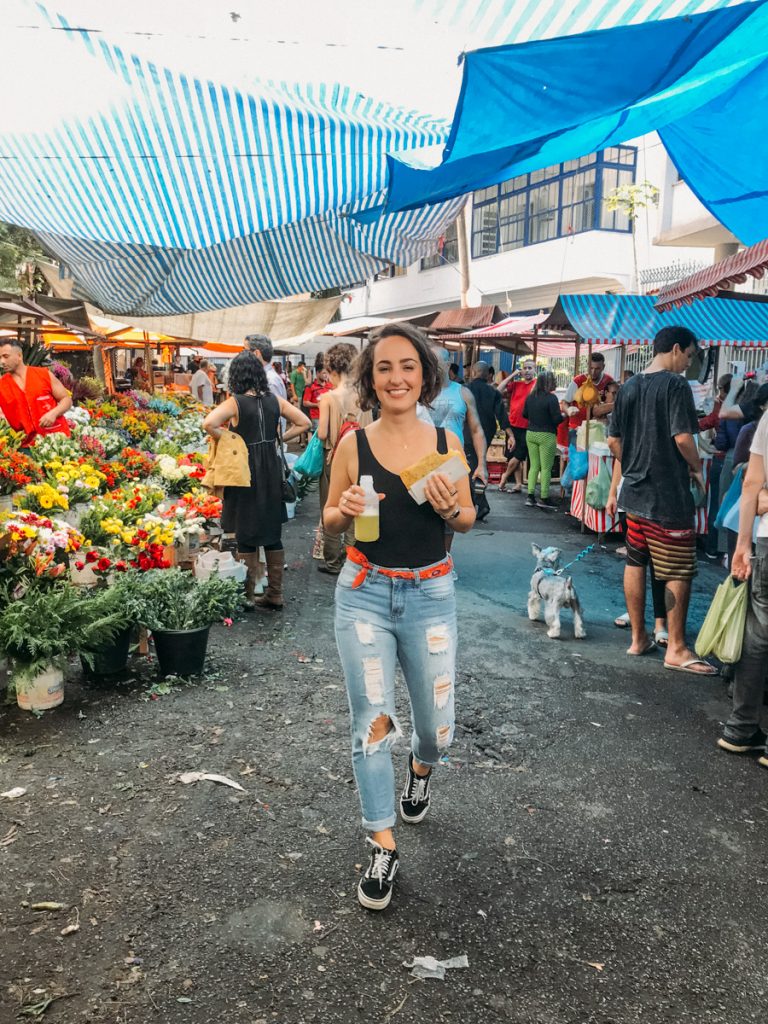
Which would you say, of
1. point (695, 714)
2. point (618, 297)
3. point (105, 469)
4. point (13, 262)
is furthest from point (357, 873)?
point (13, 262)

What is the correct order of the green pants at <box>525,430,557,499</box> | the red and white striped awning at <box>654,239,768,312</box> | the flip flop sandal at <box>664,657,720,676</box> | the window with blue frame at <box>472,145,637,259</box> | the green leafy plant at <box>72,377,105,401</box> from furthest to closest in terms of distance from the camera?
the window with blue frame at <box>472,145,637,259</box>
the green leafy plant at <box>72,377,105,401</box>
the green pants at <box>525,430,557,499</box>
the flip flop sandal at <box>664,657,720,676</box>
the red and white striped awning at <box>654,239,768,312</box>

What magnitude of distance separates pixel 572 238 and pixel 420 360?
78.1 feet

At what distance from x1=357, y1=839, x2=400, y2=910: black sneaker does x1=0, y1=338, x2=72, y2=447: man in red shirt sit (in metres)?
6.41

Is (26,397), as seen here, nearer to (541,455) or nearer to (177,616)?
(177,616)

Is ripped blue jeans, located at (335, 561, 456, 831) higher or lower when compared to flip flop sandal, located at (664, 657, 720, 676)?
higher

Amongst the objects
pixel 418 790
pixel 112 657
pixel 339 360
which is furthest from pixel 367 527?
pixel 339 360

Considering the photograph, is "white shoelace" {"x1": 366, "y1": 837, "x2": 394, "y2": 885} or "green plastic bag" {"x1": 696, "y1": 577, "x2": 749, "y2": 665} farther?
"green plastic bag" {"x1": 696, "y1": 577, "x2": 749, "y2": 665}

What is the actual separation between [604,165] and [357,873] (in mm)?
24523

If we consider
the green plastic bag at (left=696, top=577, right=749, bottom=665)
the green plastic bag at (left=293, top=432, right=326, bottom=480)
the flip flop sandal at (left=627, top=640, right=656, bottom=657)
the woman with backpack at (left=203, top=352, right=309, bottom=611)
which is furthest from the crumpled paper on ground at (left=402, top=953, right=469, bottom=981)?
the green plastic bag at (left=293, top=432, right=326, bottom=480)

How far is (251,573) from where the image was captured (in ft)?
22.1

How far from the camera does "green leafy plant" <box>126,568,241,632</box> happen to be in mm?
4996

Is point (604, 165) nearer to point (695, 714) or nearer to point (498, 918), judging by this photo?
point (695, 714)

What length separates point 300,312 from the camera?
1329 cm

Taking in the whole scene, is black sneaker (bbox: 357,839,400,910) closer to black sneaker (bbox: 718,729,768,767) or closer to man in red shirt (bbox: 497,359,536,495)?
black sneaker (bbox: 718,729,768,767)
